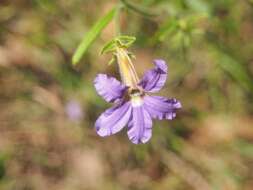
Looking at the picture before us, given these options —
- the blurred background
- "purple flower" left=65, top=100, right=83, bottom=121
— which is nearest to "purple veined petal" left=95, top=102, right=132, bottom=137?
the blurred background

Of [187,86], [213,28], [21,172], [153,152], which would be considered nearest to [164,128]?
[153,152]

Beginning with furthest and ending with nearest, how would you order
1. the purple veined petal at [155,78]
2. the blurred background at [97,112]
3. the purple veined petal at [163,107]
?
the blurred background at [97,112] → the purple veined petal at [163,107] → the purple veined petal at [155,78]

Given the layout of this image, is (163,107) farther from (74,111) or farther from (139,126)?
(74,111)

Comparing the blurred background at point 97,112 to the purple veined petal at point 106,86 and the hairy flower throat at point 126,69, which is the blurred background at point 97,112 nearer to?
the hairy flower throat at point 126,69

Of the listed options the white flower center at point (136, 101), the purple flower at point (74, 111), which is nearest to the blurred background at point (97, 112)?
the purple flower at point (74, 111)

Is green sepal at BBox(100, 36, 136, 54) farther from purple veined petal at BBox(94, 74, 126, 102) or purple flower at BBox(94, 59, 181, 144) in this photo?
purple veined petal at BBox(94, 74, 126, 102)
